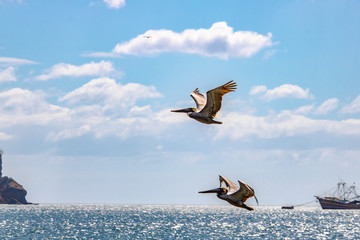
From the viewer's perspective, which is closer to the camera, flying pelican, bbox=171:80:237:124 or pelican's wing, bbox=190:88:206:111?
flying pelican, bbox=171:80:237:124

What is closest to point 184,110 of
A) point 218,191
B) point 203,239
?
point 218,191

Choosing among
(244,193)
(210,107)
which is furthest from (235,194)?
(210,107)

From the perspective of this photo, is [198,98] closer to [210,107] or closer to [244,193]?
[210,107]

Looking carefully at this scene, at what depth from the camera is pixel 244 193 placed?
23.4 meters

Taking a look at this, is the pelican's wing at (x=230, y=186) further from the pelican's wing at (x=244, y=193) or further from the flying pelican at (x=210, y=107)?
the flying pelican at (x=210, y=107)

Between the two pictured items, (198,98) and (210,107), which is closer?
(210,107)

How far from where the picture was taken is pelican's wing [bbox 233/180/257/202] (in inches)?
874

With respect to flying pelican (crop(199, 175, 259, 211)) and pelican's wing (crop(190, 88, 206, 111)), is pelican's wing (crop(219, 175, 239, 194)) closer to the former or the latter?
flying pelican (crop(199, 175, 259, 211))

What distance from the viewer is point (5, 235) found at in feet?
443

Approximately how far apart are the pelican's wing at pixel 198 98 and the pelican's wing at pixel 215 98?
6.39 ft

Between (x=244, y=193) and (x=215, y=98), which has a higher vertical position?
(x=215, y=98)

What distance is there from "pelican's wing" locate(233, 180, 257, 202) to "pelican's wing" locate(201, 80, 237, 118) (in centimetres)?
304

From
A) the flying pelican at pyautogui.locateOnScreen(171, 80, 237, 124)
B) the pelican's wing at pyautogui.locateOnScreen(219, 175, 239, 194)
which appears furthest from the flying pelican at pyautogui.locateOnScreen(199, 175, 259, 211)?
the flying pelican at pyautogui.locateOnScreen(171, 80, 237, 124)

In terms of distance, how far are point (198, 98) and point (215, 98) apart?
4469mm
